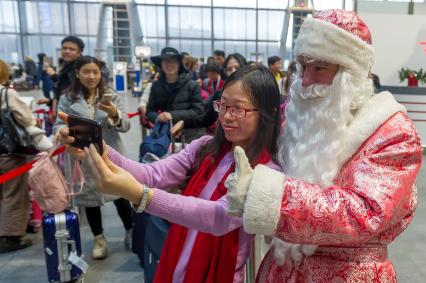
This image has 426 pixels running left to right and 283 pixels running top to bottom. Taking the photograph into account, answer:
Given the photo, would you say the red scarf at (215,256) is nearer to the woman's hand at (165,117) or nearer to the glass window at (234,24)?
the woman's hand at (165,117)

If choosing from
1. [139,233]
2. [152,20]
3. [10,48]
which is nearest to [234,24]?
[152,20]

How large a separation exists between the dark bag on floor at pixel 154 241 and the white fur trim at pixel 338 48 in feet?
4.10

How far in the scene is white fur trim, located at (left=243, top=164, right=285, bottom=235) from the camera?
2.92 ft

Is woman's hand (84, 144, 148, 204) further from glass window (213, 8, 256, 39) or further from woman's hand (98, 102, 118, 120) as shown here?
glass window (213, 8, 256, 39)

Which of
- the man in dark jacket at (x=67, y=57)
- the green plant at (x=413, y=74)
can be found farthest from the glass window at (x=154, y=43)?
the man in dark jacket at (x=67, y=57)

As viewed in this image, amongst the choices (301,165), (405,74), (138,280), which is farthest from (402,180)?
(405,74)

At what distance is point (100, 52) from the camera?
1919 cm

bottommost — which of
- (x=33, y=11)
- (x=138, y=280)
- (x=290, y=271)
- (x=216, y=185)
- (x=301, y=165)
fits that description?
(x=138, y=280)

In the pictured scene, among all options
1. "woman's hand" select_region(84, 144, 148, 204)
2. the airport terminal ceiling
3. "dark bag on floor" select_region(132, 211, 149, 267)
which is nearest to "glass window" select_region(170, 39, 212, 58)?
the airport terminal ceiling

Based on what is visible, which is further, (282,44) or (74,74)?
(282,44)

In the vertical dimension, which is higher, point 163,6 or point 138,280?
point 163,6

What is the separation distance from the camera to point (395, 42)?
24.5 feet

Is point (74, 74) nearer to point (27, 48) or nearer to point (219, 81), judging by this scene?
point (219, 81)

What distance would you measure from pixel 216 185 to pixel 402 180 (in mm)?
630
